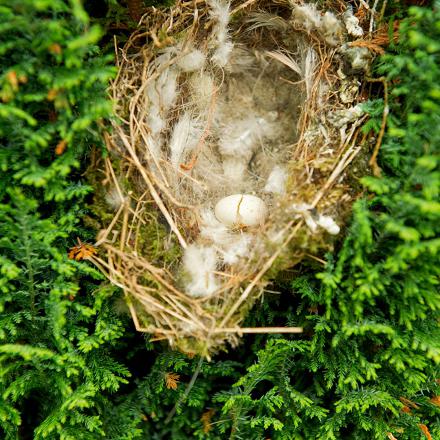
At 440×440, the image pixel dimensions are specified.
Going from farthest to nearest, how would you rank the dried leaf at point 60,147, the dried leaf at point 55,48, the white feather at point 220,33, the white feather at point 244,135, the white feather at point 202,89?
the white feather at point 244,135 < the white feather at point 202,89 < the white feather at point 220,33 < the dried leaf at point 60,147 < the dried leaf at point 55,48

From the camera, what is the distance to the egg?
71.7 inches

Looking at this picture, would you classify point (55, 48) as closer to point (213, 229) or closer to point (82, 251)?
point (82, 251)

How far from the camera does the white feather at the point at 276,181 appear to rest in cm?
184

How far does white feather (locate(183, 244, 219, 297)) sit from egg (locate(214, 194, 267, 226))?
0.22 metres

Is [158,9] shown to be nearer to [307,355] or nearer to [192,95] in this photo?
[192,95]

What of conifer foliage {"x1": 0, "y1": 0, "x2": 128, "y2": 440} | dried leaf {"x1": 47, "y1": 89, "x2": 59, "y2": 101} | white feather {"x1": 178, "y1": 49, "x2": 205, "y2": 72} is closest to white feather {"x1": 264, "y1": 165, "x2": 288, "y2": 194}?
white feather {"x1": 178, "y1": 49, "x2": 205, "y2": 72}

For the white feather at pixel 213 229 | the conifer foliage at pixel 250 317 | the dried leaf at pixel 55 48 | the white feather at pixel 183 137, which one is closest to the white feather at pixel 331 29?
the conifer foliage at pixel 250 317

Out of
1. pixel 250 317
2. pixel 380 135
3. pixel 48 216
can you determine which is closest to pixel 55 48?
pixel 48 216

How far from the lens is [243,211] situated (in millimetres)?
1820

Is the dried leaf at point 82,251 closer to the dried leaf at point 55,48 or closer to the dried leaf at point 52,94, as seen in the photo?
the dried leaf at point 52,94

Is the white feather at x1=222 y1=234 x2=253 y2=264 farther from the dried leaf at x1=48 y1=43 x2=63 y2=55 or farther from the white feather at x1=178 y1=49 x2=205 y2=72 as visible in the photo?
the dried leaf at x1=48 y1=43 x2=63 y2=55

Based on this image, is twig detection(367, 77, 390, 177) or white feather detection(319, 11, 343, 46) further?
white feather detection(319, 11, 343, 46)

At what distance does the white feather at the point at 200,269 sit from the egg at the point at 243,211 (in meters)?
0.22

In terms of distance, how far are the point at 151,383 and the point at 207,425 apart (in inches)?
12.4
